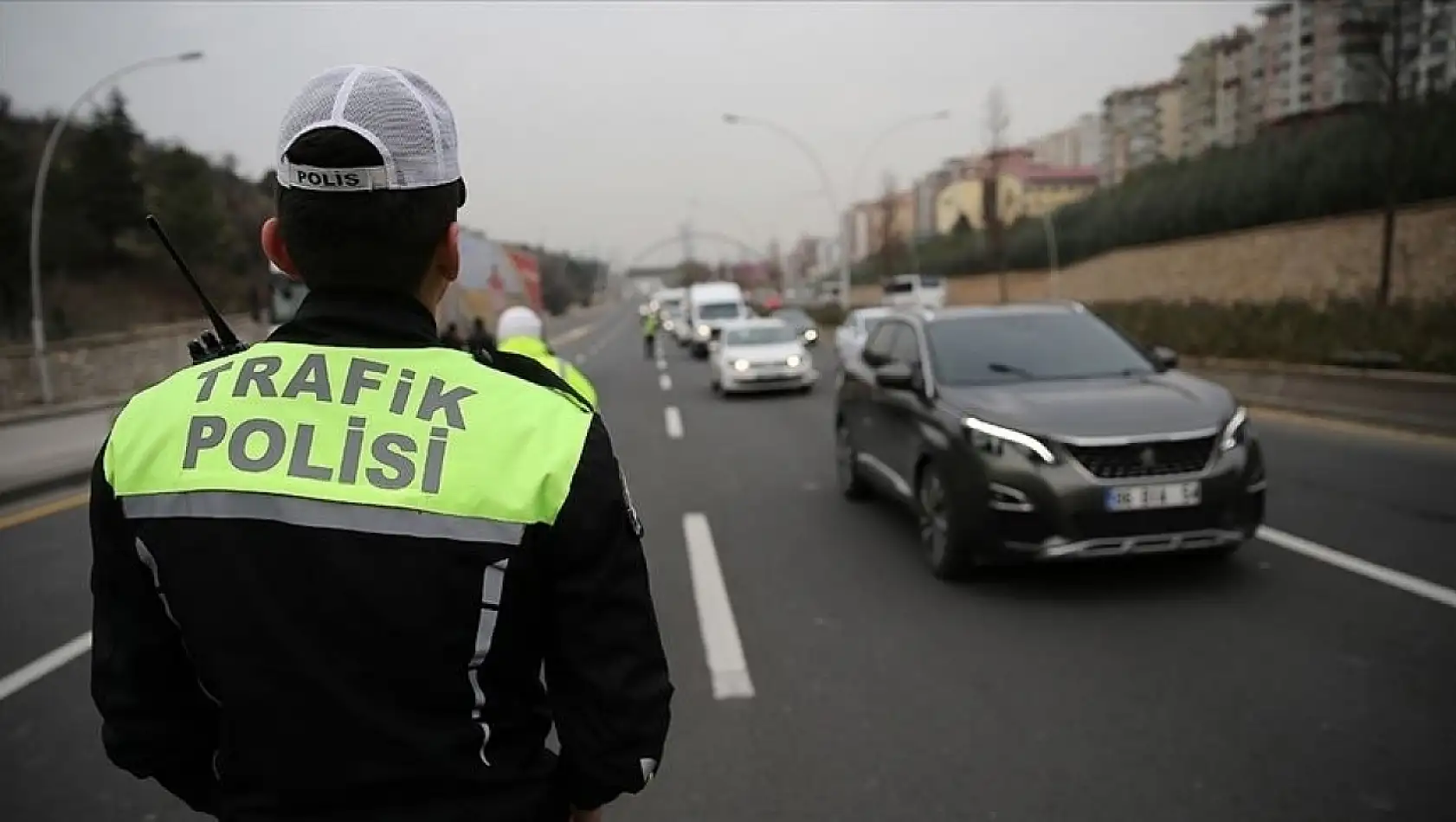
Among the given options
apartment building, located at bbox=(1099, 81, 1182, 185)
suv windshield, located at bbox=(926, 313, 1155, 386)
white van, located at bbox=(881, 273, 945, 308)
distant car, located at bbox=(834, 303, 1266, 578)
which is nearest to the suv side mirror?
distant car, located at bbox=(834, 303, 1266, 578)

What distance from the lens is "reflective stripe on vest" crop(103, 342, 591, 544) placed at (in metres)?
1.40

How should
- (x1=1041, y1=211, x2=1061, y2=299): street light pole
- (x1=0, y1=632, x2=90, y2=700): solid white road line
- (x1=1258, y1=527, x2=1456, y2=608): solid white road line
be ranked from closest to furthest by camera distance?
(x1=0, y1=632, x2=90, y2=700): solid white road line
(x1=1258, y1=527, x2=1456, y2=608): solid white road line
(x1=1041, y1=211, x2=1061, y2=299): street light pole

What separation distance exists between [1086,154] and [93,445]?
15099cm

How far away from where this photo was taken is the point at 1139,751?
4.02 m

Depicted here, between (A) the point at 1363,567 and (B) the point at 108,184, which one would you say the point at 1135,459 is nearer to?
(A) the point at 1363,567

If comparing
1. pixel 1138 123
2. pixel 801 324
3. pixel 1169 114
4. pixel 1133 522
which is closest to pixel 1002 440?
pixel 1133 522

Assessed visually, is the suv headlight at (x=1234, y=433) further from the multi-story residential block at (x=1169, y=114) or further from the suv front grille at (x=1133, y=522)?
the multi-story residential block at (x=1169, y=114)

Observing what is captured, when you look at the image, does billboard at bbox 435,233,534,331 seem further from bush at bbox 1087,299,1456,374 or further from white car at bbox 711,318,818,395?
bush at bbox 1087,299,1456,374

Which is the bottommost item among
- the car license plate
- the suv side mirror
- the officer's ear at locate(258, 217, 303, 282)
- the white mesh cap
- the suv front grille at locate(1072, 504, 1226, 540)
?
the suv front grille at locate(1072, 504, 1226, 540)

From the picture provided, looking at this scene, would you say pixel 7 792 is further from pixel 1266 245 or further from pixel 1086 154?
pixel 1086 154

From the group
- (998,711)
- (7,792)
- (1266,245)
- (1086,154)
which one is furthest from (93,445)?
(1086,154)

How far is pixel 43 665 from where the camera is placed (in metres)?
5.61

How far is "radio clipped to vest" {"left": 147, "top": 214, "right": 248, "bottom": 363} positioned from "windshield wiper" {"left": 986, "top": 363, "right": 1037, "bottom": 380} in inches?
233

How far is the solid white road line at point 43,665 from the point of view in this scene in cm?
529
